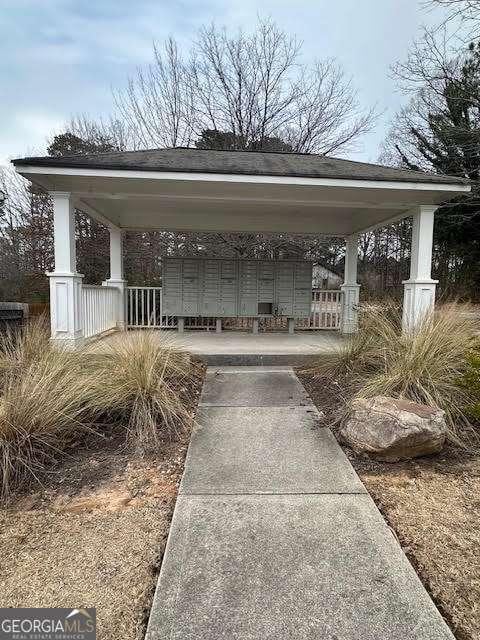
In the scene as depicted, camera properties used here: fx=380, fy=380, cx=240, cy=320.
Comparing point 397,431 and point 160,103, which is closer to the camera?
point 397,431

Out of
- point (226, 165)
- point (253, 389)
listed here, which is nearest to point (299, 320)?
point (226, 165)

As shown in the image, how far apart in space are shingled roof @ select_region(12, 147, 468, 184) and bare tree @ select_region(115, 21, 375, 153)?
28.4ft

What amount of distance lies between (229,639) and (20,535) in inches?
46.6

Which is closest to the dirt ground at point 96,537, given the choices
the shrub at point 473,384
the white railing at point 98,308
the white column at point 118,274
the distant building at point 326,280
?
the shrub at point 473,384

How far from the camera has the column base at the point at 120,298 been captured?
7.74 metres

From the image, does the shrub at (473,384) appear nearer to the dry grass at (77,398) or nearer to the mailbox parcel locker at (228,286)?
the dry grass at (77,398)

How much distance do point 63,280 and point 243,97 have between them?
37.9 ft

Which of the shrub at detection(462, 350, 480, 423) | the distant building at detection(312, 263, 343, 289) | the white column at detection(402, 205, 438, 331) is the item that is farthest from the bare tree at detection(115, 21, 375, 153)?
the shrub at detection(462, 350, 480, 423)

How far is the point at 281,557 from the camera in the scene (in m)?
1.66

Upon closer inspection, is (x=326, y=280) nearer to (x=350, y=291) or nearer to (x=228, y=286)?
(x=350, y=291)

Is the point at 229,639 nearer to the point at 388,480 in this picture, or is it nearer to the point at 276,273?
the point at 388,480

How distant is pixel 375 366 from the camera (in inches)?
160

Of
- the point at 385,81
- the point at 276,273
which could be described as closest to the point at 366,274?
the point at 385,81

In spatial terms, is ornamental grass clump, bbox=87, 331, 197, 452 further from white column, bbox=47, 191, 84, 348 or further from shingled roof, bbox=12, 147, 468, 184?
shingled roof, bbox=12, 147, 468, 184
